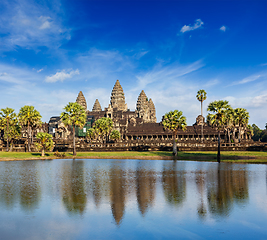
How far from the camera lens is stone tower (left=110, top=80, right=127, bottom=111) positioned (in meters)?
191

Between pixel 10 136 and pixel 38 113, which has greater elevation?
pixel 38 113

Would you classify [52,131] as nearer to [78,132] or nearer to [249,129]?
[78,132]

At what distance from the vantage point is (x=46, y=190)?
2017 centimetres

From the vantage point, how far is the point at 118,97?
192 metres

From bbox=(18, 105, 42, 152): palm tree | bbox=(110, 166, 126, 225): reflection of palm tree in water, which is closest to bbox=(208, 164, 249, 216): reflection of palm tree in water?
bbox=(110, 166, 126, 225): reflection of palm tree in water

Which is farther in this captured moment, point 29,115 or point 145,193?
point 29,115

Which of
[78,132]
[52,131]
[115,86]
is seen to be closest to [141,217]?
[78,132]

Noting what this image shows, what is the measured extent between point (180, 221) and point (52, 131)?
141 m

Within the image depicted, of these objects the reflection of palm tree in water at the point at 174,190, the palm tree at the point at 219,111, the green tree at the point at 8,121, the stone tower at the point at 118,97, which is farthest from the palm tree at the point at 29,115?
the stone tower at the point at 118,97

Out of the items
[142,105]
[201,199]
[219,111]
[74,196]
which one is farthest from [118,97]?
[201,199]

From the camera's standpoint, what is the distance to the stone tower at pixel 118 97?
19062 cm

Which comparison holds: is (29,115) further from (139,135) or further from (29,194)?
(139,135)

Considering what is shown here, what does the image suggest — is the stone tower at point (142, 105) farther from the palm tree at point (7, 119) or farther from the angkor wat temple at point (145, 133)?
the palm tree at point (7, 119)

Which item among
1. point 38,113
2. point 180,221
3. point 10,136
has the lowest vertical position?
point 180,221
